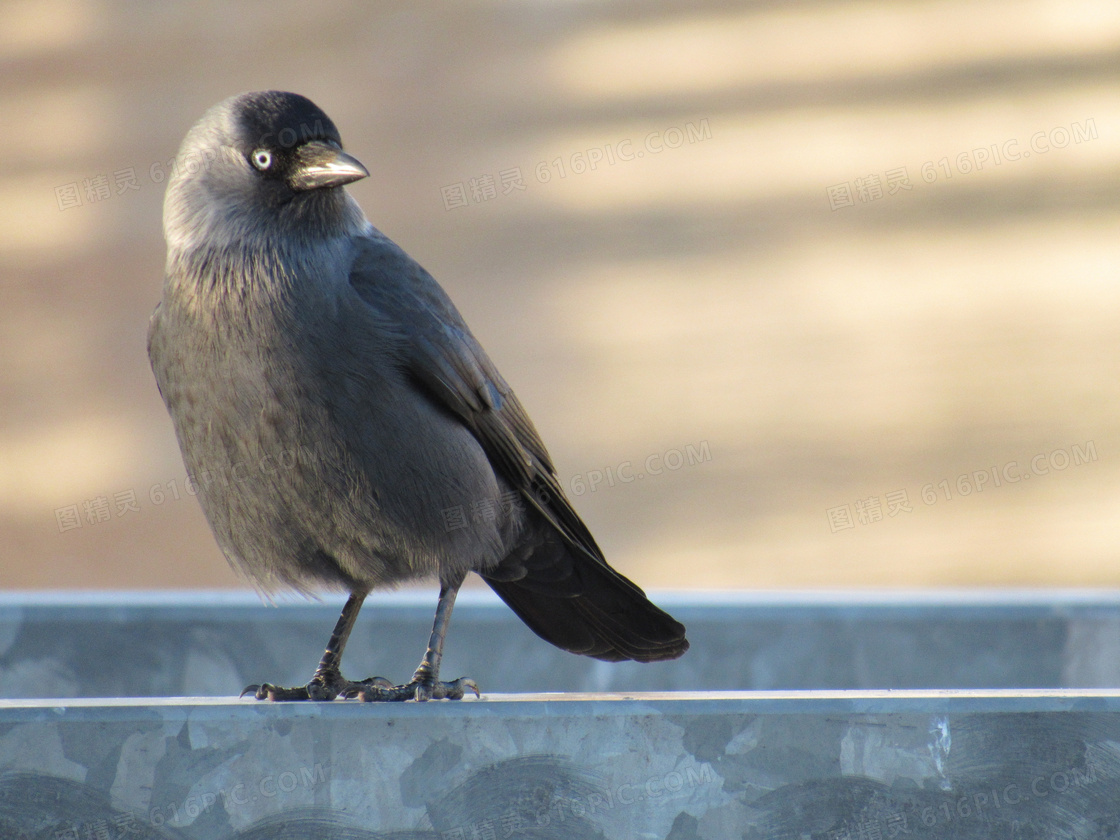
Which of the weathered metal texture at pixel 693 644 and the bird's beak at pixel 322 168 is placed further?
the weathered metal texture at pixel 693 644

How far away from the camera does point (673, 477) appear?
20.4ft

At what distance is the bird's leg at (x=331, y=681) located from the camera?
207 centimetres

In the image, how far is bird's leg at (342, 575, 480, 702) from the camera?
6.77 ft

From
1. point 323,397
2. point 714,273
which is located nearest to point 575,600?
point 323,397

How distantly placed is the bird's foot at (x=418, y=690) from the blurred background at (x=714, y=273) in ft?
13.2

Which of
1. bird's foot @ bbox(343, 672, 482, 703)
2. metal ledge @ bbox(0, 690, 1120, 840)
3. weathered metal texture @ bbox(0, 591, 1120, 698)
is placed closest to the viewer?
metal ledge @ bbox(0, 690, 1120, 840)

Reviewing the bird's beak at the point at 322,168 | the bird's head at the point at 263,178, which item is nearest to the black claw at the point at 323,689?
the bird's head at the point at 263,178

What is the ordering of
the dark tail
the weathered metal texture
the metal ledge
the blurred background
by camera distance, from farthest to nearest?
the blurred background < the dark tail < the weathered metal texture < the metal ledge

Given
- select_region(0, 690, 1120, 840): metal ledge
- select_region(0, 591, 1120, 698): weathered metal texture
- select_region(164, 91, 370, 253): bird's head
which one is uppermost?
select_region(164, 91, 370, 253): bird's head

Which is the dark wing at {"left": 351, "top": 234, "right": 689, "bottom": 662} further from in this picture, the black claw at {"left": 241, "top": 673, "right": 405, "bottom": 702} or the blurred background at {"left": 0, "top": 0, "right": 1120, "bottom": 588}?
the blurred background at {"left": 0, "top": 0, "right": 1120, "bottom": 588}

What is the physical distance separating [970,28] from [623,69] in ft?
6.31

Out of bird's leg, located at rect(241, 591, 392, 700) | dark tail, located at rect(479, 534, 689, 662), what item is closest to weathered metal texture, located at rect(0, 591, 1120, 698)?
dark tail, located at rect(479, 534, 689, 662)

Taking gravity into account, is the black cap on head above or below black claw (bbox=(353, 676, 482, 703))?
above

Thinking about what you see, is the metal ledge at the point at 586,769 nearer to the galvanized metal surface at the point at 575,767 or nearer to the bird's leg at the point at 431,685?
the galvanized metal surface at the point at 575,767
